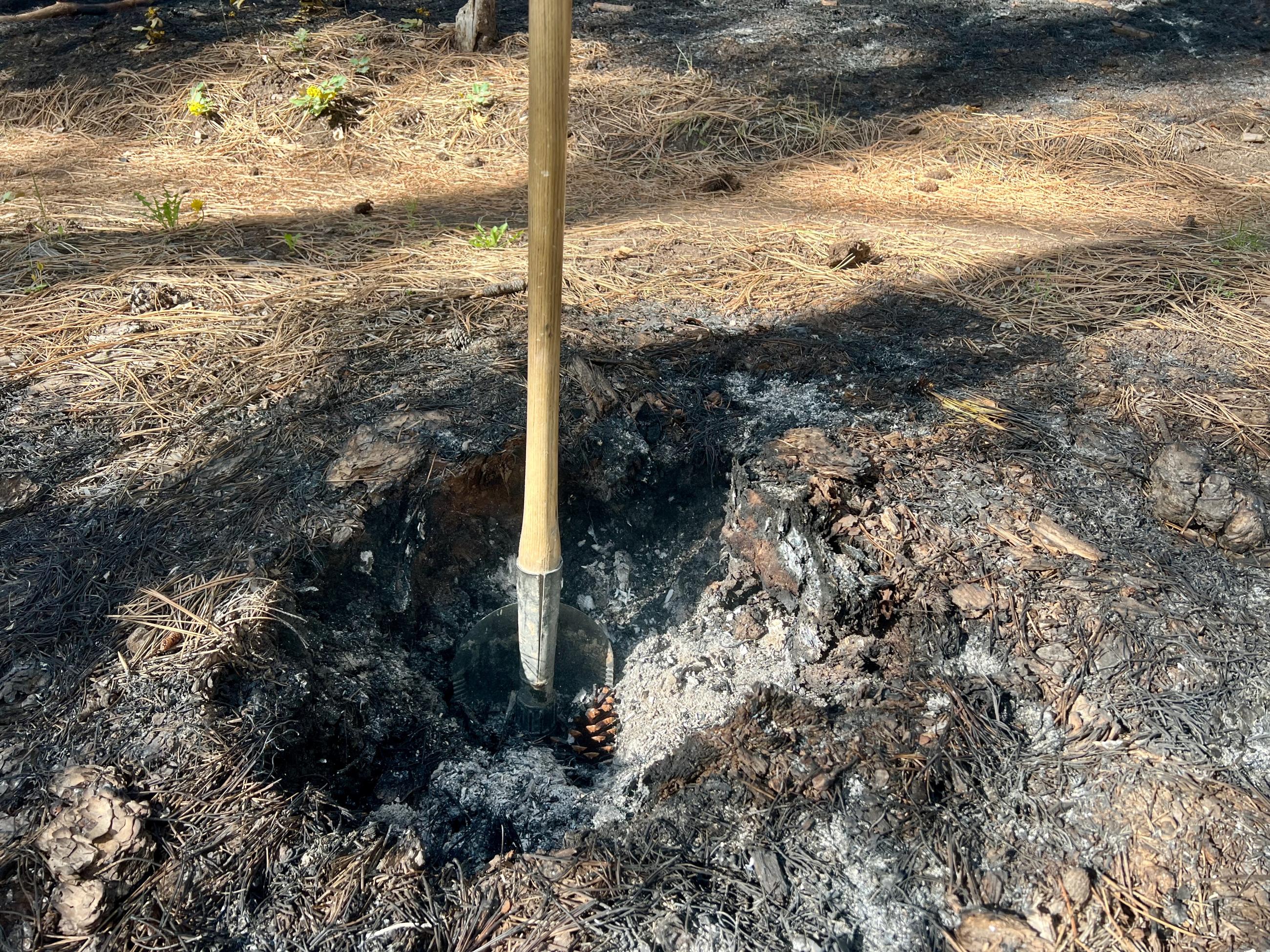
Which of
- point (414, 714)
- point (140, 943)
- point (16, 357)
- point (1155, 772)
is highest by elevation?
point (16, 357)

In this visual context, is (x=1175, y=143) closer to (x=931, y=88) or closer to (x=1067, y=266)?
(x=931, y=88)

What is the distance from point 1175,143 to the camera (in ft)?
16.8

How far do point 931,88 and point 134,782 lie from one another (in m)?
6.27

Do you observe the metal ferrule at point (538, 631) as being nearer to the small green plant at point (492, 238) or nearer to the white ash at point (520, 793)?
the white ash at point (520, 793)

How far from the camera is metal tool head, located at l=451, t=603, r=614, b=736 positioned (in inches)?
96.6

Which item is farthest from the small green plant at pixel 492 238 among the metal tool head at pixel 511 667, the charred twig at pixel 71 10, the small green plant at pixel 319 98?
the charred twig at pixel 71 10

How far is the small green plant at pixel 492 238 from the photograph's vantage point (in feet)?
12.5

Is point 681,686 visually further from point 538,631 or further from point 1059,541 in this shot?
point 1059,541

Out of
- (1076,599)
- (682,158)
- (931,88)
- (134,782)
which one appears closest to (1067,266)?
(1076,599)

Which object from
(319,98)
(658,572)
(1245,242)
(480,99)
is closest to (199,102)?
(319,98)

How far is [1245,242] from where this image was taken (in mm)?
3854

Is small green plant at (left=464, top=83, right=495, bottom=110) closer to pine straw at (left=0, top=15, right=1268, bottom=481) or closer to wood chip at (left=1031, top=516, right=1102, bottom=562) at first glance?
pine straw at (left=0, top=15, right=1268, bottom=481)

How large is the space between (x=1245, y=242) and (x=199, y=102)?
230 inches

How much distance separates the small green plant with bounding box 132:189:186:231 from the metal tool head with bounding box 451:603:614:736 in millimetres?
2532
